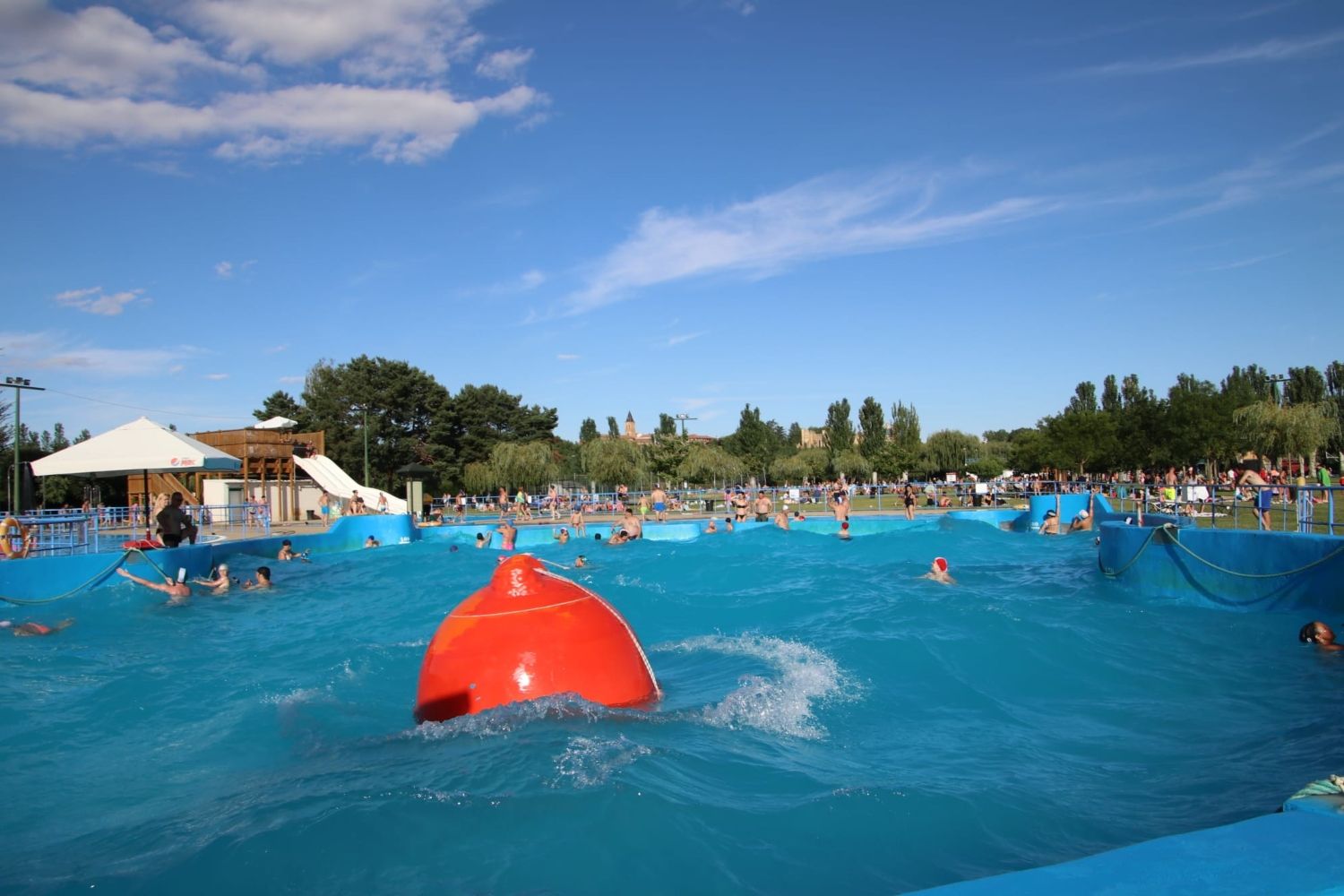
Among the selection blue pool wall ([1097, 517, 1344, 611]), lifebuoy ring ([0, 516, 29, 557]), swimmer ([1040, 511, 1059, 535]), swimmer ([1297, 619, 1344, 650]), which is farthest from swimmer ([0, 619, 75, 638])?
swimmer ([1040, 511, 1059, 535])

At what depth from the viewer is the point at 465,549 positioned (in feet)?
77.8

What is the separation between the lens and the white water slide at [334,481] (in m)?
36.1

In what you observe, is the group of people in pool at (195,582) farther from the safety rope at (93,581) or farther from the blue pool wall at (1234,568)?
the blue pool wall at (1234,568)

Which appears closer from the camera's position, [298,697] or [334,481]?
[298,697]

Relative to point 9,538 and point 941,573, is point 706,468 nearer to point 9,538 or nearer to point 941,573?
point 941,573

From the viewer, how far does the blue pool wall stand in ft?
34.2

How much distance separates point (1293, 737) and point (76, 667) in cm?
1192

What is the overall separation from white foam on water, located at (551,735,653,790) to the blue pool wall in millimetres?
9409

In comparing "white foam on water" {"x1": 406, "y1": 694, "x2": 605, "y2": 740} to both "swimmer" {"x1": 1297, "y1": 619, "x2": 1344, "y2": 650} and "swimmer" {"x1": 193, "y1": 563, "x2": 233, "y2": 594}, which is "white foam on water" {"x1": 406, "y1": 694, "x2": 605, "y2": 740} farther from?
"swimmer" {"x1": 193, "y1": 563, "x2": 233, "y2": 594}

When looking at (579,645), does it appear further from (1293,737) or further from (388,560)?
(388,560)

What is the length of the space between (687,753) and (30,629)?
10.5 meters

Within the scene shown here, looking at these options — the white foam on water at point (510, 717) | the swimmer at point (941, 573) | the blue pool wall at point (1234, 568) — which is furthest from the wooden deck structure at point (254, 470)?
the white foam on water at point (510, 717)

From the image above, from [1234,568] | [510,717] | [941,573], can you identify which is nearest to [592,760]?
[510,717]

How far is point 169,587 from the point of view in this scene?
1432 cm
